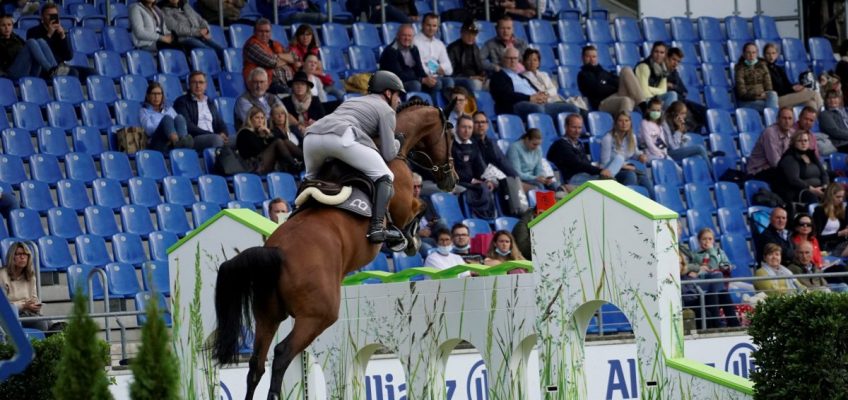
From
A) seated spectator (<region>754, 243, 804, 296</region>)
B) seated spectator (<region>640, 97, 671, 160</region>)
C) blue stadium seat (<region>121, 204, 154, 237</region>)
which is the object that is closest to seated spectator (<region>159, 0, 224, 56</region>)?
blue stadium seat (<region>121, 204, 154, 237</region>)

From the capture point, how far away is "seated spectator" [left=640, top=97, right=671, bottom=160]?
17.5 m

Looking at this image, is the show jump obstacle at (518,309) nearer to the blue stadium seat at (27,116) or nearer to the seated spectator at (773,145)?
the blue stadium seat at (27,116)

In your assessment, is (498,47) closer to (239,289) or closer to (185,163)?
(185,163)

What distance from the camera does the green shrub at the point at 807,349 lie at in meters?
8.44

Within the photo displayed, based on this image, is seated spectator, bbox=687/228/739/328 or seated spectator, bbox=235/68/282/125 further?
seated spectator, bbox=235/68/282/125

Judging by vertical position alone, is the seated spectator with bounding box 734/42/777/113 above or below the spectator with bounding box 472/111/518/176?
above

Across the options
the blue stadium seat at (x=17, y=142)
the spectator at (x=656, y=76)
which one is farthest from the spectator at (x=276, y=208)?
the spectator at (x=656, y=76)

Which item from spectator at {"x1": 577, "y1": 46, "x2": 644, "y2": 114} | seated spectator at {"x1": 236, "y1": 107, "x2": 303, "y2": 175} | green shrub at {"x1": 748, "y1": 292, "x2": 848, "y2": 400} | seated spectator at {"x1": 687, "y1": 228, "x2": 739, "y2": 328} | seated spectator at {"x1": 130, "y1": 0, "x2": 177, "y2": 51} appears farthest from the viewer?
spectator at {"x1": 577, "y1": 46, "x2": 644, "y2": 114}

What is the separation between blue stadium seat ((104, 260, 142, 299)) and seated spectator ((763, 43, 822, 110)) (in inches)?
361

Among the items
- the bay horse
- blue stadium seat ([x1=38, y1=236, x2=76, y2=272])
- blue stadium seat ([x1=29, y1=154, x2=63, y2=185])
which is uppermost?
blue stadium seat ([x1=29, y1=154, x2=63, y2=185])

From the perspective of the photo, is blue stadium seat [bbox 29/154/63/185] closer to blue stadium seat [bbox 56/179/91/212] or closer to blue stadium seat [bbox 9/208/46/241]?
blue stadium seat [bbox 56/179/91/212]

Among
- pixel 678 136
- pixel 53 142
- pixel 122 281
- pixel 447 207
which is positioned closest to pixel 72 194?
pixel 53 142

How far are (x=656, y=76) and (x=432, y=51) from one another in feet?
9.43

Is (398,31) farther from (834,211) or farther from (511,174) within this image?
(834,211)
